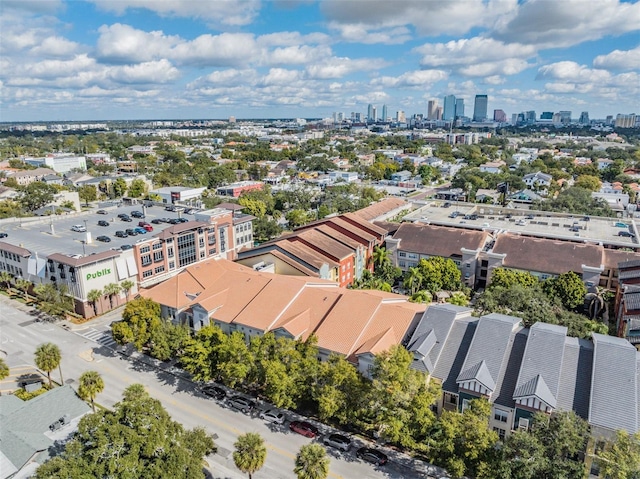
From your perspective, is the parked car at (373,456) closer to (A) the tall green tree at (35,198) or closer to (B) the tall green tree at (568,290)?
(B) the tall green tree at (568,290)

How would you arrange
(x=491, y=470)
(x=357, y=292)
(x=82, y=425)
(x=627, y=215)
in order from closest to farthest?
(x=82, y=425) < (x=491, y=470) < (x=357, y=292) < (x=627, y=215)

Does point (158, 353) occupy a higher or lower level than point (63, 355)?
higher

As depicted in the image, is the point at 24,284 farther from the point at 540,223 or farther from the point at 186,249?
the point at 540,223

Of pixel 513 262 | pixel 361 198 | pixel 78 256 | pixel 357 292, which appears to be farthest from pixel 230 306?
pixel 361 198

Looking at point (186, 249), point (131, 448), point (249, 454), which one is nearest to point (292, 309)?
point (249, 454)

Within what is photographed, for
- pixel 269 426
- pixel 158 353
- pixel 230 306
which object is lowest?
pixel 269 426

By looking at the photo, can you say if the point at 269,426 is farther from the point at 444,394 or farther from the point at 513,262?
the point at 513,262

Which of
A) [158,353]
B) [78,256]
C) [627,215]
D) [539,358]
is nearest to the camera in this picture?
[539,358]
